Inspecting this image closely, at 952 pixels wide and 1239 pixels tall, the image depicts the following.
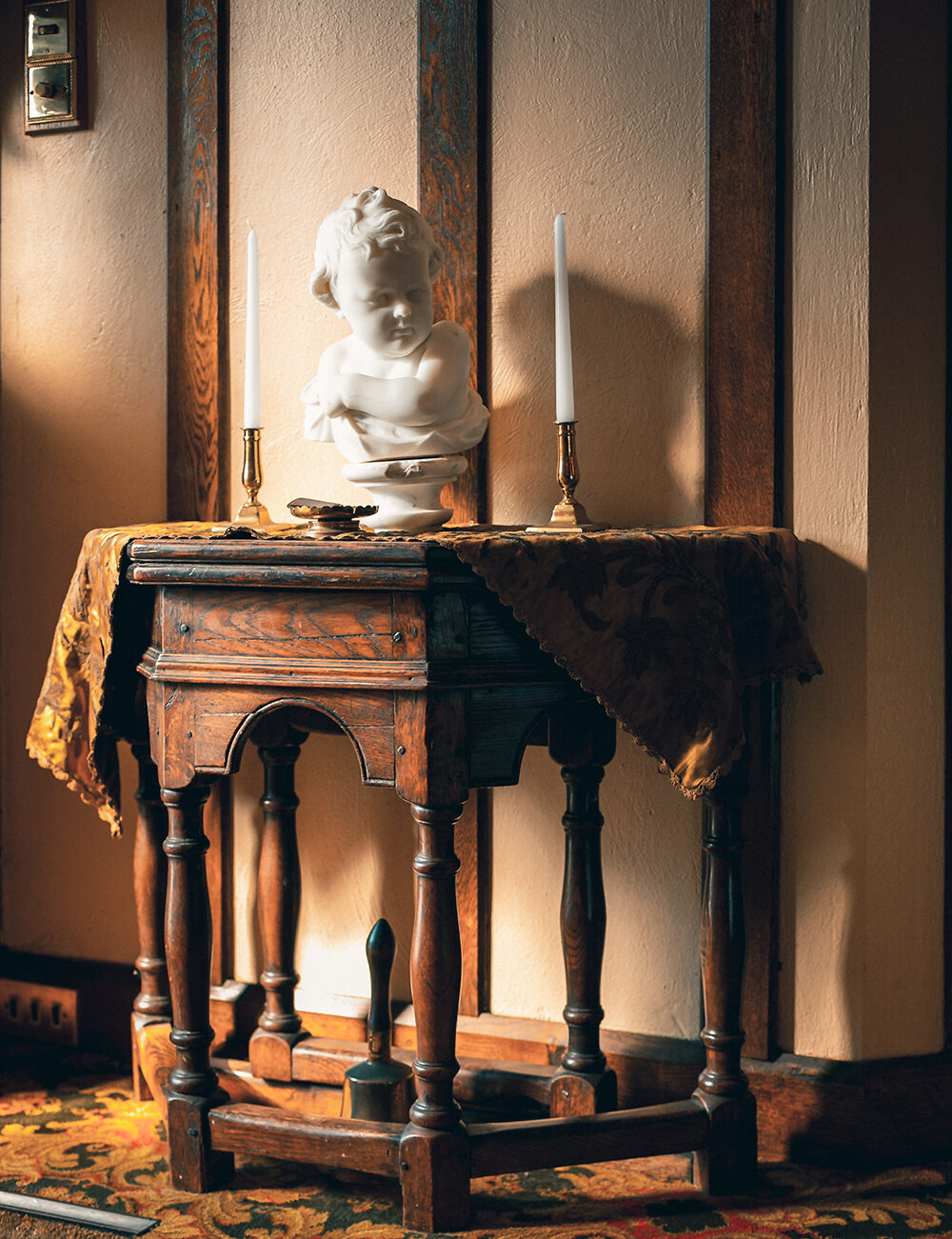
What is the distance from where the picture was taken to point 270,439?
8.00ft

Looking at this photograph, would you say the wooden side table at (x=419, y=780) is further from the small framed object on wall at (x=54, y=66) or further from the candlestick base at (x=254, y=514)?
the small framed object on wall at (x=54, y=66)

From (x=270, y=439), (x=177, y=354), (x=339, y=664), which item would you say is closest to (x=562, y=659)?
(x=339, y=664)

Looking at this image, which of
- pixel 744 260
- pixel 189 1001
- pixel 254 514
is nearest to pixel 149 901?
pixel 189 1001

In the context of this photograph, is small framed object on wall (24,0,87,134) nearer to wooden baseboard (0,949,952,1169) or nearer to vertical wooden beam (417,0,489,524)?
vertical wooden beam (417,0,489,524)

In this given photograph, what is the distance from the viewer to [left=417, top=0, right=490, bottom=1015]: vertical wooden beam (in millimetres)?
2258

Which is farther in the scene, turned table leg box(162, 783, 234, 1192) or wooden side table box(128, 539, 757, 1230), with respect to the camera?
turned table leg box(162, 783, 234, 1192)

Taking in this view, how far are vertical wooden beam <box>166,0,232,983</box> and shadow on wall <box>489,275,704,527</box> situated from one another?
58 cm

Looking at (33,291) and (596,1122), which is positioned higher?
(33,291)

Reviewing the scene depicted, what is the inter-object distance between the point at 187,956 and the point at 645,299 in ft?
4.41

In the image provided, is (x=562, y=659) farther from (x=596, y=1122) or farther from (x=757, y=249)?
(x=757, y=249)

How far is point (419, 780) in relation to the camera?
171cm

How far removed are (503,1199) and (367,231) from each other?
5.04 feet

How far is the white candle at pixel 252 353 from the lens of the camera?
227 centimetres

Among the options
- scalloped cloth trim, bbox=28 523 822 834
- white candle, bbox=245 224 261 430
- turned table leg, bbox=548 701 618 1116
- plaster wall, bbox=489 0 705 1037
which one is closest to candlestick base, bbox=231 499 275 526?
white candle, bbox=245 224 261 430
